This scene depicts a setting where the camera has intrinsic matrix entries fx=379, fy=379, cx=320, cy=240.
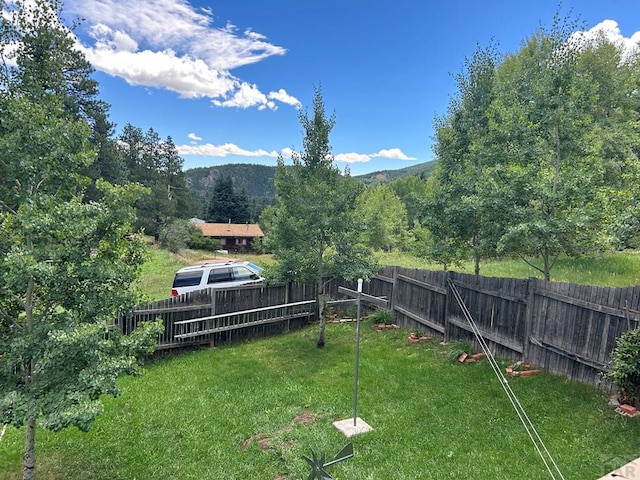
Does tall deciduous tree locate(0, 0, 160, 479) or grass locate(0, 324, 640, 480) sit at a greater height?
tall deciduous tree locate(0, 0, 160, 479)

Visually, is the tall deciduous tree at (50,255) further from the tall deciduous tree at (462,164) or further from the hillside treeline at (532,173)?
the tall deciduous tree at (462,164)

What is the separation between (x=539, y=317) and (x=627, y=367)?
1.93 meters

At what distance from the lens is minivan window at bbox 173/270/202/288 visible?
12.6 m

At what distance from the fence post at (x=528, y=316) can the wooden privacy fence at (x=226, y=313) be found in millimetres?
6136

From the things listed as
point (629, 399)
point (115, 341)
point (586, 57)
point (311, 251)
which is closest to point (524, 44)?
point (586, 57)

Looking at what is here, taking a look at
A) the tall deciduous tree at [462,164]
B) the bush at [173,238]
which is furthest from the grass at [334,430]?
the bush at [173,238]

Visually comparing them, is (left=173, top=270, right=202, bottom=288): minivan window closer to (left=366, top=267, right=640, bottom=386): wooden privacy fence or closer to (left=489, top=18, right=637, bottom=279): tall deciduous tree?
(left=366, top=267, right=640, bottom=386): wooden privacy fence

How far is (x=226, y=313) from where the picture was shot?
10.1m

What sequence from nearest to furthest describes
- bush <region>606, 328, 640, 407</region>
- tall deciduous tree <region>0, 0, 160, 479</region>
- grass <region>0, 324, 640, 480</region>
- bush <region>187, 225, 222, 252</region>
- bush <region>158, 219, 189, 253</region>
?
tall deciduous tree <region>0, 0, 160, 479</region>, grass <region>0, 324, 640, 480</region>, bush <region>606, 328, 640, 407</region>, bush <region>158, 219, 189, 253</region>, bush <region>187, 225, 222, 252</region>

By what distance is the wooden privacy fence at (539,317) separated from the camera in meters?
5.46

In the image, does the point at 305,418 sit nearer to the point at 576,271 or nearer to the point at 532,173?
the point at 532,173

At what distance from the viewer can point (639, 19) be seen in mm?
13555

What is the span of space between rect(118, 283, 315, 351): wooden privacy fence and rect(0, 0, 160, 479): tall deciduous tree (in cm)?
467

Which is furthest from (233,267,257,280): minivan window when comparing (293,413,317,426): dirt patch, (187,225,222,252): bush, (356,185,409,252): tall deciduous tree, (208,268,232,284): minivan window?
(187,225,222,252): bush
